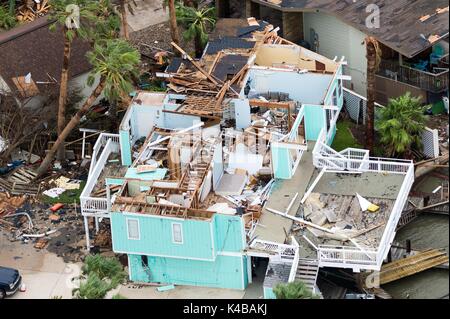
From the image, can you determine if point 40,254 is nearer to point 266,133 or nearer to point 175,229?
point 175,229

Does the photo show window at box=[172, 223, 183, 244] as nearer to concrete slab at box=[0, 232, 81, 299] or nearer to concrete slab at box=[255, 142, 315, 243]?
concrete slab at box=[255, 142, 315, 243]

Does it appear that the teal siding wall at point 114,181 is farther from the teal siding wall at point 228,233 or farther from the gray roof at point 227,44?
the gray roof at point 227,44

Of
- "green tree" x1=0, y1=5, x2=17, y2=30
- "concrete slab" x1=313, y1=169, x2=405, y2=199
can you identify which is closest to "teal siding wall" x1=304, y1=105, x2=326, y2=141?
"concrete slab" x1=313, y1=169, x2=405, y2=199

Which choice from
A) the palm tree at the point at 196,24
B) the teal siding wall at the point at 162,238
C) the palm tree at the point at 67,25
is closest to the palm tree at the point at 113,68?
the palm tree at the point at 67,25

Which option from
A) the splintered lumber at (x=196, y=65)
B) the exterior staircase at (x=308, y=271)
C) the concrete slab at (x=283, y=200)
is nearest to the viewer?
the exterior staircase at (x=308, y=271)

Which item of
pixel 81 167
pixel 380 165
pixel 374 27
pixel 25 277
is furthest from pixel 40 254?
pixel 374 27

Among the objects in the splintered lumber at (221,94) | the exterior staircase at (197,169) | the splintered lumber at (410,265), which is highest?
the splintered lumber at (221,94)

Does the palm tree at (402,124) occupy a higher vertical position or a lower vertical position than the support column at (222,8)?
lower
